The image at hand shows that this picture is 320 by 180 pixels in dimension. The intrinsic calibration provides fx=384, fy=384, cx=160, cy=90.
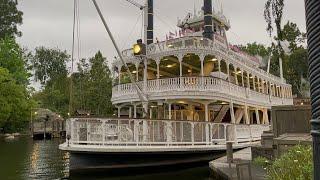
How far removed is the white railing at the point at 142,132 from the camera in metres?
16.1

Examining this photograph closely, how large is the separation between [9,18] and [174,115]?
165 ft

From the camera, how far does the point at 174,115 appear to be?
25219 millimetres

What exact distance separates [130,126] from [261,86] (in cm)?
1691

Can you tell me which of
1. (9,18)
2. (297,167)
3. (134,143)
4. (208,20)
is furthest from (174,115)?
(9,18)

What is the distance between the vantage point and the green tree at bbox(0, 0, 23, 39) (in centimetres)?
6462

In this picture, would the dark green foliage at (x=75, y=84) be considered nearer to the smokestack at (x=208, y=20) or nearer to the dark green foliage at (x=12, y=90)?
the dark green foliage at (x=12, y=90)

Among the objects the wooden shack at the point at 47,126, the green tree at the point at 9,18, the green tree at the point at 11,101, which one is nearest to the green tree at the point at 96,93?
the wooden shack at the point at 47,126

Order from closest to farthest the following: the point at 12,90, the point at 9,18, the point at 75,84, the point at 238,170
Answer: the point at 238,170
the point at 12,90
the point at 9,18
the point at 75,84

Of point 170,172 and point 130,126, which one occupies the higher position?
point 130,126

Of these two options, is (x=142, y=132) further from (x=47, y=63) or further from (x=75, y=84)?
(x=47, y=63)

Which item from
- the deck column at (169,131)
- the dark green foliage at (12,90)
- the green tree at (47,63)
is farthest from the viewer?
the green tree at (47,63)

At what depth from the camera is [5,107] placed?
149 ft

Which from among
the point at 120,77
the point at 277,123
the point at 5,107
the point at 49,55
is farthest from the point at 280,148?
the point at 49,55

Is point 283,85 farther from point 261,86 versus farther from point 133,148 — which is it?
point 133,148
